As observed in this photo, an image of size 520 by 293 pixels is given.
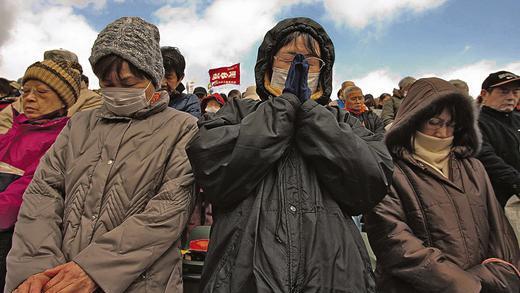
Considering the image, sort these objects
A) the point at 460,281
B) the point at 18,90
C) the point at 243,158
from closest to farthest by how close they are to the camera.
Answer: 1. the point at 243,158
2. the point at 460,281
3. the point at 18,90

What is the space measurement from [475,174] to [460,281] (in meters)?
0.89

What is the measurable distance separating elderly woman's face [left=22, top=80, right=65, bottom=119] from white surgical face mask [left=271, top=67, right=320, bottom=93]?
1865 mm

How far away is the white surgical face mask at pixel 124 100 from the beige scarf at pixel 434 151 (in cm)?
199

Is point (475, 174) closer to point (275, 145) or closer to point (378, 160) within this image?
point (378, 160)

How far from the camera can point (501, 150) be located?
404 centimetres

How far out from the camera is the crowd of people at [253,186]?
1.82 m

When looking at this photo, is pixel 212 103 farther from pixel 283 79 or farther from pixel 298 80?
pixel 298 80

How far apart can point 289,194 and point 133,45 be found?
1.46 meters

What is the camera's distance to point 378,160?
1.92 metres

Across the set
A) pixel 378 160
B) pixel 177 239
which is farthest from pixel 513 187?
pixel 177 239

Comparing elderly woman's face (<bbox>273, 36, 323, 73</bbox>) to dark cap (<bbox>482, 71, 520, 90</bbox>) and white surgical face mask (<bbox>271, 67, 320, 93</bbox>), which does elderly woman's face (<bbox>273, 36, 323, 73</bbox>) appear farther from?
dark cap (<bbox>482, 71, 520, 90</bbox>)

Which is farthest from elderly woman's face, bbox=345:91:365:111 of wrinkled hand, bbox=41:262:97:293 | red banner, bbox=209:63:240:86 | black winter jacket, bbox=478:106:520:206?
red banner, bbox=209:63:240:86

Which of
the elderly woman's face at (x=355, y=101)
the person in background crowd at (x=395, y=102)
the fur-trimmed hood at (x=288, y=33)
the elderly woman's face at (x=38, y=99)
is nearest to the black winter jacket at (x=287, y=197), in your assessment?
the fur-trimmed hood at (x=288, y=33)

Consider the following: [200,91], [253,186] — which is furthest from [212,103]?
[253,186]
